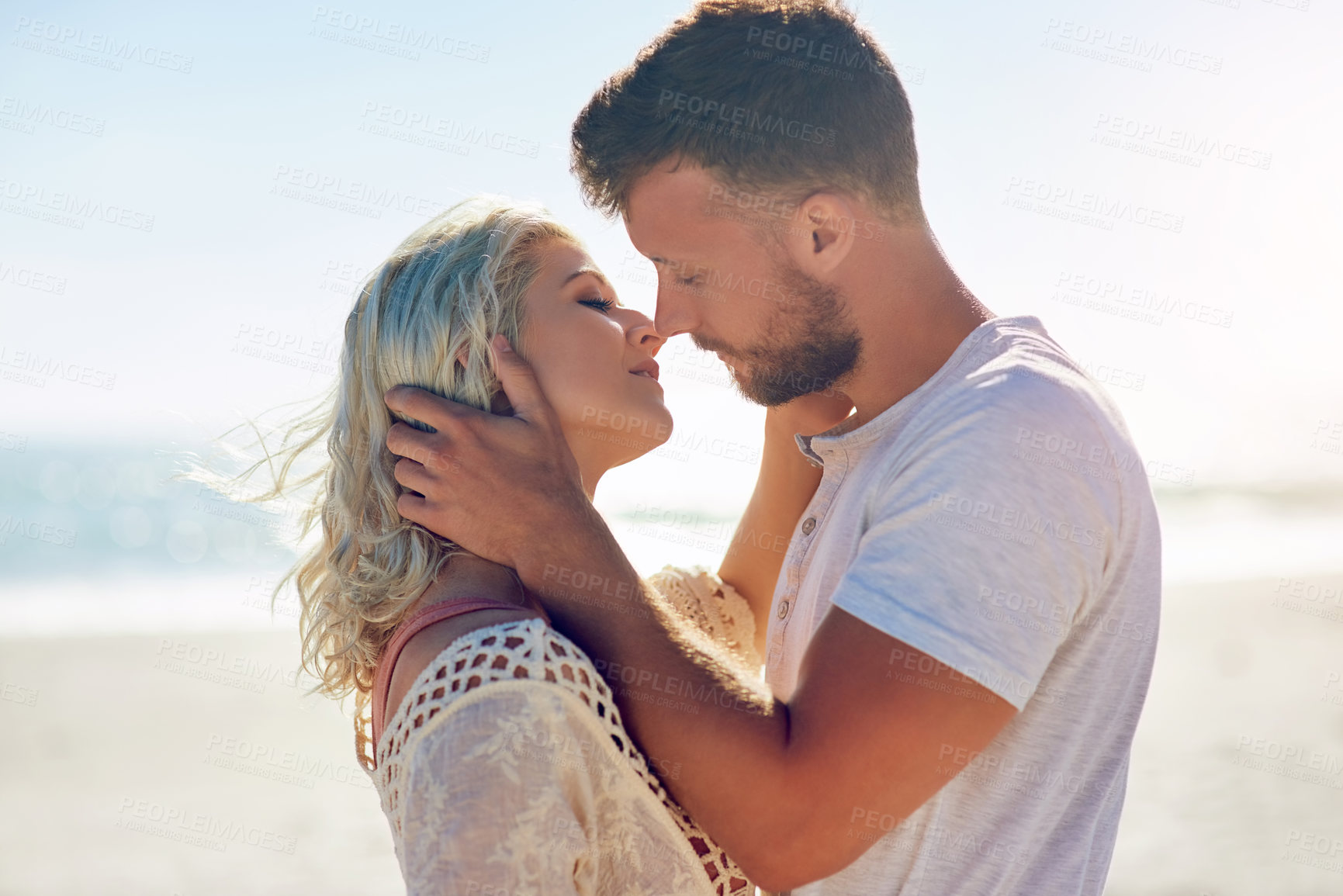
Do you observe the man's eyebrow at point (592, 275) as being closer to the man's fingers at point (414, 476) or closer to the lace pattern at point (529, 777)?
the man's fingers at point (414, 476)

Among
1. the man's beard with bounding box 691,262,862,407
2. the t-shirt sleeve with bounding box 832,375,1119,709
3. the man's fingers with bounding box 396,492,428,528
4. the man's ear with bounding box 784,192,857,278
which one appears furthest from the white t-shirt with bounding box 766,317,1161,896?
the man's fingers with bounding box 396,492,428,528

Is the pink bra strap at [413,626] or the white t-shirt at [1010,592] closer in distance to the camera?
the white t-shirt at [1010,592]

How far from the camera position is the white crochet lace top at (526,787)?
181cm

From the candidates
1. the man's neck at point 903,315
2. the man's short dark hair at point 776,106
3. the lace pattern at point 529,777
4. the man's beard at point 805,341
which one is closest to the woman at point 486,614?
the lace pattern at point 529,777

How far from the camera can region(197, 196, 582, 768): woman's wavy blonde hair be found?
244 centimetres

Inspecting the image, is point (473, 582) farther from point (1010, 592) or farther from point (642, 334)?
point (1010, 592)

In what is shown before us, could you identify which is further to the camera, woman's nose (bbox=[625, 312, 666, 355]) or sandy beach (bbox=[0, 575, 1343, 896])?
sandy beach (bbox=[0, 575, 1343, 896])

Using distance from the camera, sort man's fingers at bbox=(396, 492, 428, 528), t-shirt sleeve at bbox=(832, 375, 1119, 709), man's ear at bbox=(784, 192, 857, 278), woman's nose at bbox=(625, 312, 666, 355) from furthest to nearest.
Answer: woman's nose at bbox=(625, 312, 666, 355) < man's ear at bbox=(784, 192, 857, 278) < man's fingers at bbox=(396, 492, 428, 528) < t-shirt sleeve at bbox=(832, 375, 1119, 709)

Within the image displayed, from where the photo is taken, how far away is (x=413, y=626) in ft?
7.07

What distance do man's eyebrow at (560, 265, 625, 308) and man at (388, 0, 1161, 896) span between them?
0.17 meters

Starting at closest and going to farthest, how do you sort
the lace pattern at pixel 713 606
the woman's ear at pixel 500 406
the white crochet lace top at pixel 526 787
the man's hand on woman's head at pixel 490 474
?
the white crochet lace top at pixel 526 787, the man's hand on woman's head at pixel 490 474, the woman's ear at pixel 500 406, the lace pattern at pixel 713 606

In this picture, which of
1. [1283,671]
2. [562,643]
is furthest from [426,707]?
[1283,671]

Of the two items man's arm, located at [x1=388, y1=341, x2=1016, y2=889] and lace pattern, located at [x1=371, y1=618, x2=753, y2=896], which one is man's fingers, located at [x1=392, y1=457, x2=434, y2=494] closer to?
man's arm, located at [x1=388, y1=341, x2=1016, y2=889]

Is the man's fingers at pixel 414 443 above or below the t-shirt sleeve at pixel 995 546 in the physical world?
below
